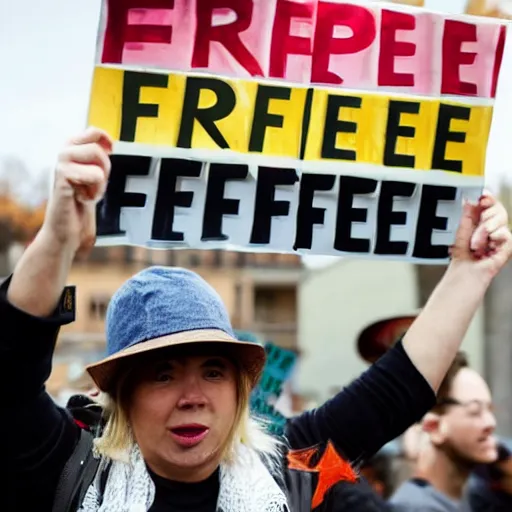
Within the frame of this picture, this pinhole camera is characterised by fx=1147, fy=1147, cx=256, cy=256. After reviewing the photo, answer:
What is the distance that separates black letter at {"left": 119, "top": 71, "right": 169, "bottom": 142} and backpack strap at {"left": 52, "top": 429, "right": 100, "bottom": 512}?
64 cm

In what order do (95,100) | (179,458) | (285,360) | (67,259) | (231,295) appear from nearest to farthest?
1. (67,259)
2. (179,458)
3. (95,100)
4. (285,360)
5. (231,295)

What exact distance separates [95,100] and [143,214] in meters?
0.26

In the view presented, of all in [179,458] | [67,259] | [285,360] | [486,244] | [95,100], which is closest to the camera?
[67,259]

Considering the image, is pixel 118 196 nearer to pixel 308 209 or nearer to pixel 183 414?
pixel 308 209

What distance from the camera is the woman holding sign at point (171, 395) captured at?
185cm

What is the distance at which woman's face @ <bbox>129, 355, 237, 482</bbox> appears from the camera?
212 centimetres

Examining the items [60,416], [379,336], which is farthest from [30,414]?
[379,336]

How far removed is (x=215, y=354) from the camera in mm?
2203

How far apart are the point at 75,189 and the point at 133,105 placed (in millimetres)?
585

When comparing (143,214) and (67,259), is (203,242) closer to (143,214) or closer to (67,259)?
(143,214)

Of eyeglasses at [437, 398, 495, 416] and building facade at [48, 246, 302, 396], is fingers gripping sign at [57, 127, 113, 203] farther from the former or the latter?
building facade at [48, 246, 302, 396]

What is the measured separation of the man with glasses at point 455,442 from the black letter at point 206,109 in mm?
1743

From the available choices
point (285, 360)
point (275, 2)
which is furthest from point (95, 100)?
point (285, 360)

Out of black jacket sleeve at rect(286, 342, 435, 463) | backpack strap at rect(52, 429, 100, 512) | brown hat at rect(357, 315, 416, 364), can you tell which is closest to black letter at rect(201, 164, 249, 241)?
black jacket sleeve at rect(286, 342, 435, 463)
